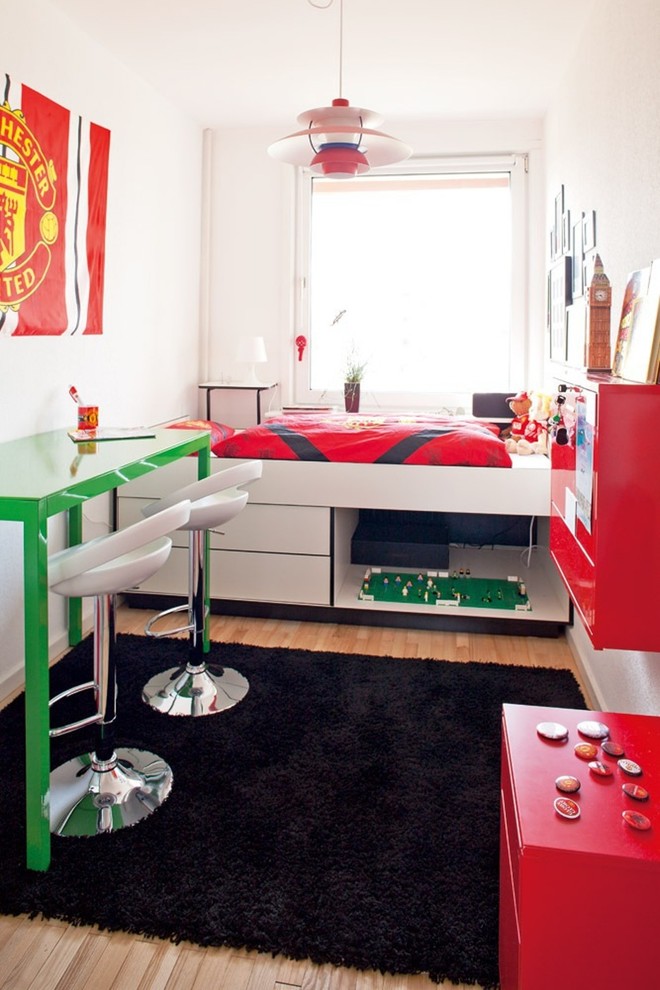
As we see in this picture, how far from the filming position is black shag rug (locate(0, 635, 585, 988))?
1.60m

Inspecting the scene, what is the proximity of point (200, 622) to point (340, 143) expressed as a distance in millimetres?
1658

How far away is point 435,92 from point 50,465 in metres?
2.90

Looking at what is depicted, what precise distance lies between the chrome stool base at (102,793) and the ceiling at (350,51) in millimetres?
2647

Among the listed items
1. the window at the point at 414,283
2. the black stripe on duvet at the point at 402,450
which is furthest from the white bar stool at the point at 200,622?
the window at the point at 414,283

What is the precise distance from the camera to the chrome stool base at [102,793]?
1.94 meters

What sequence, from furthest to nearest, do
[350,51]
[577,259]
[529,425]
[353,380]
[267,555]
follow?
[353,380]
[529,425]
[267,555]
[350,51]
[577,259]

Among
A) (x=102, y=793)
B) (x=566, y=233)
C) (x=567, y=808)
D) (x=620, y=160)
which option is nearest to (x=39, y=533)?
(x=102, y=793)

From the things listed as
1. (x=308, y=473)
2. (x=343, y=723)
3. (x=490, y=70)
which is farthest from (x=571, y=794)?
(x=490, y=70)

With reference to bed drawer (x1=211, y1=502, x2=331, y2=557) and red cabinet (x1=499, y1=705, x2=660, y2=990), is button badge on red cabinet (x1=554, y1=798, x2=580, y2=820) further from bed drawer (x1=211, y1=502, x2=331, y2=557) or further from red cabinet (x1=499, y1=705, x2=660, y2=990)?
bed drawer (x1=211, y1=502, x2=331, y2=557)

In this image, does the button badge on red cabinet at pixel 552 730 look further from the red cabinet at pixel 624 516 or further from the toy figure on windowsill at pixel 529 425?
the toy figure on windowsill at pixel 529 425

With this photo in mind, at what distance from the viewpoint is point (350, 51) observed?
11.0 feet

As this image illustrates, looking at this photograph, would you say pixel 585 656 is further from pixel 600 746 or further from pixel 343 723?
pixel 600 746

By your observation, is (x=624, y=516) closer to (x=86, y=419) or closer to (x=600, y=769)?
(x=600, y=769)

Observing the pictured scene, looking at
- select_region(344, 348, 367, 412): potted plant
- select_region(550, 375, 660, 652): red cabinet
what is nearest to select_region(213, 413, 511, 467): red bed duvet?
select_region(344, 348, 367, 412): potted plant
